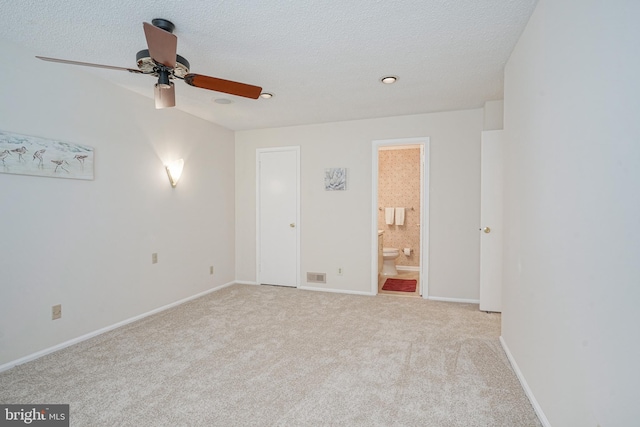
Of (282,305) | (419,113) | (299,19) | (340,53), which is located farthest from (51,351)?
(419,113)

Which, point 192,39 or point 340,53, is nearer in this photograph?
point 192,39

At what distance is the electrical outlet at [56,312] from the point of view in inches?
106

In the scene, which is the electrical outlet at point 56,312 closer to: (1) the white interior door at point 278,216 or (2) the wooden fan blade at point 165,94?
(2) the wooden fan blade at point 165,94

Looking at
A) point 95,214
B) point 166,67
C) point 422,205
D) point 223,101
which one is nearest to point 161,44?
point 166,67

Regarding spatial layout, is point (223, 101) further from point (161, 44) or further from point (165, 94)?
point (161, 44)

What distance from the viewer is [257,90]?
238 centimetres

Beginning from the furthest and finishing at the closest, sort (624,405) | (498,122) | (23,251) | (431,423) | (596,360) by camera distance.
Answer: (498,122) → (23,251) → (431,423) → (596,360) → (624,405)

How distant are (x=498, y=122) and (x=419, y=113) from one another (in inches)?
37.4

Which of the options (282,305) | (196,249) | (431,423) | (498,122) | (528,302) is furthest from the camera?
(196,249)

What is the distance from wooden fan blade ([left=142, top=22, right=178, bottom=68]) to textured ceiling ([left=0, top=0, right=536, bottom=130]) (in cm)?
27

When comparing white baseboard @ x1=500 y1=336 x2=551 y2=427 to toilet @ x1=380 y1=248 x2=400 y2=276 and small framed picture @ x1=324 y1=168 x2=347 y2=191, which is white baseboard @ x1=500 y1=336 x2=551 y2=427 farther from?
toilet @ x1=380 y1=248 x2=400 y2=276

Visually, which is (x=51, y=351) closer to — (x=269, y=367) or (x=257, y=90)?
(x=269, y=367)

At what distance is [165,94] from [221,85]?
404 mm

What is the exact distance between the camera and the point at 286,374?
2.31 meters
